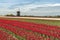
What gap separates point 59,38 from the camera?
13516 millimetres

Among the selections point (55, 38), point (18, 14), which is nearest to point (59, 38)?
point (55, 38)

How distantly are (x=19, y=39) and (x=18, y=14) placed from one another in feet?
265

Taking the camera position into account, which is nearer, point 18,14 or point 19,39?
point 19,39

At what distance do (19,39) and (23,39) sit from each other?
310 millimetres

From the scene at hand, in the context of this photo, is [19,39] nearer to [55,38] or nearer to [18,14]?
[55,38]

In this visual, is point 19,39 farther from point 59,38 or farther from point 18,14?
point 18,14

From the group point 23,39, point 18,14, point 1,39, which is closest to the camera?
point 1,39

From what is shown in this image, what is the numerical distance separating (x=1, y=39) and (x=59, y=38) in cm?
387

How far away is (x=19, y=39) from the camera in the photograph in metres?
13.5

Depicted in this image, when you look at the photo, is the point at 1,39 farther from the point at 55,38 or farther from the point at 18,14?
the point at 18,14

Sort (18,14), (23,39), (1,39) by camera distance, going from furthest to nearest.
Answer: (18,14) → (23,39) → (1,39)

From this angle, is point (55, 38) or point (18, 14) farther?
point (18, 14)

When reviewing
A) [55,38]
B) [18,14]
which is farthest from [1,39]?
[18,14]

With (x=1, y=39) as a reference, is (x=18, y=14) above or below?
below
